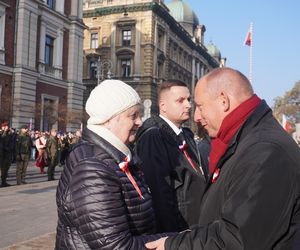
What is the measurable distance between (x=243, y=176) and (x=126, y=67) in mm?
47582

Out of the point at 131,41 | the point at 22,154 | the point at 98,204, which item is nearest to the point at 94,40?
the point at 131,41

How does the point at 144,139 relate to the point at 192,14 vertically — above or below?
below

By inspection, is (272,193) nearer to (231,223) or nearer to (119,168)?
(231,223)

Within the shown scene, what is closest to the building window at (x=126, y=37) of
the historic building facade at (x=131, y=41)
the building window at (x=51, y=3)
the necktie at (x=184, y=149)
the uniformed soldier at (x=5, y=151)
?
the historic building facade at (x=131, y=41)

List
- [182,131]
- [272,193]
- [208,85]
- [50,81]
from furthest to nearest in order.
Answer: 1. [50,81]
2. [182,131]
3. [208,85]
4. [272,193]

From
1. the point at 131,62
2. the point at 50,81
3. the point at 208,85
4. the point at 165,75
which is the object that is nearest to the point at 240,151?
the point at 208,85

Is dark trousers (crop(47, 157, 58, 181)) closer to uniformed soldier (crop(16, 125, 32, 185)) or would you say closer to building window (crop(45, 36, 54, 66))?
uniformed soldier (crop(16, 125, 32, 185))

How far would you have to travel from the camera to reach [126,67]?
1923 inches

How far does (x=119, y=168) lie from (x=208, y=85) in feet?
2.17

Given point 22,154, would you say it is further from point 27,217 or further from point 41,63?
point 41,63

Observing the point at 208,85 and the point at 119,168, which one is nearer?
the point at 208,85

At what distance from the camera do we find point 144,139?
Answer: 3.57 meters

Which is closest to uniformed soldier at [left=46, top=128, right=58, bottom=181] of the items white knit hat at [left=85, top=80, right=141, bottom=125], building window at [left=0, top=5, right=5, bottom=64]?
building window at [left=0, top=5, right=5, bottom=64]

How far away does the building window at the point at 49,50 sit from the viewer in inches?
1164
